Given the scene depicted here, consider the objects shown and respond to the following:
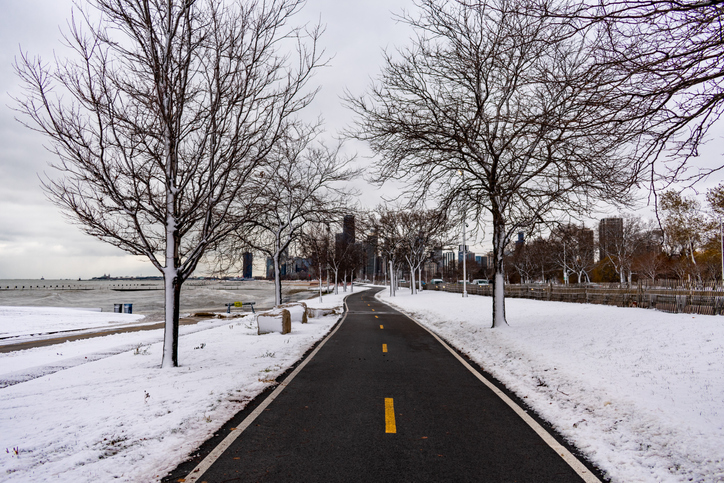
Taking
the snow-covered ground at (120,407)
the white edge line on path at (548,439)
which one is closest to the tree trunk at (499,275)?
the white edge line on path at (548,439)

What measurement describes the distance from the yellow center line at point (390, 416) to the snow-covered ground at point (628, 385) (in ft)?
6.95

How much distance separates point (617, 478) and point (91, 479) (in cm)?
494

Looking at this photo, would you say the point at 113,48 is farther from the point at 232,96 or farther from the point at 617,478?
the point at 617,478

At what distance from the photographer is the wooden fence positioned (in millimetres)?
12792

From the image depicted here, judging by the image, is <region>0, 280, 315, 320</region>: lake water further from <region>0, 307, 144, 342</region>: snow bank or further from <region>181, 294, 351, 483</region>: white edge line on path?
<region>181, 294, 351, 483</region>: white edge line on path

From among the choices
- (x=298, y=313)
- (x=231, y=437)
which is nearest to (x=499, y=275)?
(x=298, y=313)

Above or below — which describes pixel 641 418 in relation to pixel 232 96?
below

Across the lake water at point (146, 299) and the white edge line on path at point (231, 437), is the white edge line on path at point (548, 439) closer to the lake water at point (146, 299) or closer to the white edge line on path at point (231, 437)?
the white edge line on path at point (231, 437)

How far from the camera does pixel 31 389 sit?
22.3ft

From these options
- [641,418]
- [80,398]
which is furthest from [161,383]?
[641,418]

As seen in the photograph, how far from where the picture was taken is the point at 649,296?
50.1 ft

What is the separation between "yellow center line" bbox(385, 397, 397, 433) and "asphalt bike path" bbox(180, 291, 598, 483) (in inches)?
0.5

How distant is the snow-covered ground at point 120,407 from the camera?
155 inches

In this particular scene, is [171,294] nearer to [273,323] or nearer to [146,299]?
[273,323]
